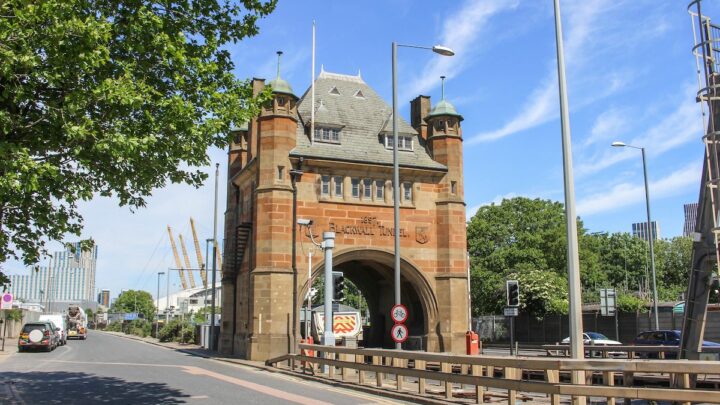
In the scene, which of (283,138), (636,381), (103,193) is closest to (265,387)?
(103,193)

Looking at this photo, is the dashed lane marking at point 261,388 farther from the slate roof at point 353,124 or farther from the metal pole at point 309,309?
the slate roof at point 353,124

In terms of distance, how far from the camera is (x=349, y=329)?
24.9 m

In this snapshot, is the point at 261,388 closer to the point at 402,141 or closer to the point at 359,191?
the point at 359,191

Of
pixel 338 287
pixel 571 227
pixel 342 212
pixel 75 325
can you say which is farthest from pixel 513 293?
pixel 75 325

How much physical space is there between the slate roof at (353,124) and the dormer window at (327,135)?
22 cm

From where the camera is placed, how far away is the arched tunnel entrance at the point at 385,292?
3216cm

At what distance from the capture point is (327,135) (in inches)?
1297

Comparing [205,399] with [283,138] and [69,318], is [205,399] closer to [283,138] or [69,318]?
[283,138]

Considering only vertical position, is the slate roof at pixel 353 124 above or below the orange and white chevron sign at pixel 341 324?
above

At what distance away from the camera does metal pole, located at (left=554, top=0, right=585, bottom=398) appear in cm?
1148

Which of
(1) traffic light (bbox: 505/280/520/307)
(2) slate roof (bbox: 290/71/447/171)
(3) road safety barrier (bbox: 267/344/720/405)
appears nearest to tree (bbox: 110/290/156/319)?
(2) slate roof (bbox: 290/71/447/171)

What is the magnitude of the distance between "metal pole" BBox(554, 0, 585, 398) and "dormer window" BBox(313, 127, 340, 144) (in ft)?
66.8

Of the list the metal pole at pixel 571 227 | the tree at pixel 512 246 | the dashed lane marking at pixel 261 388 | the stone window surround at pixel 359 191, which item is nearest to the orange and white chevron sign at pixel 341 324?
the dashed lane marking at pixel 261 388

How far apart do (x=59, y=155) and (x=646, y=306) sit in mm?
44822
